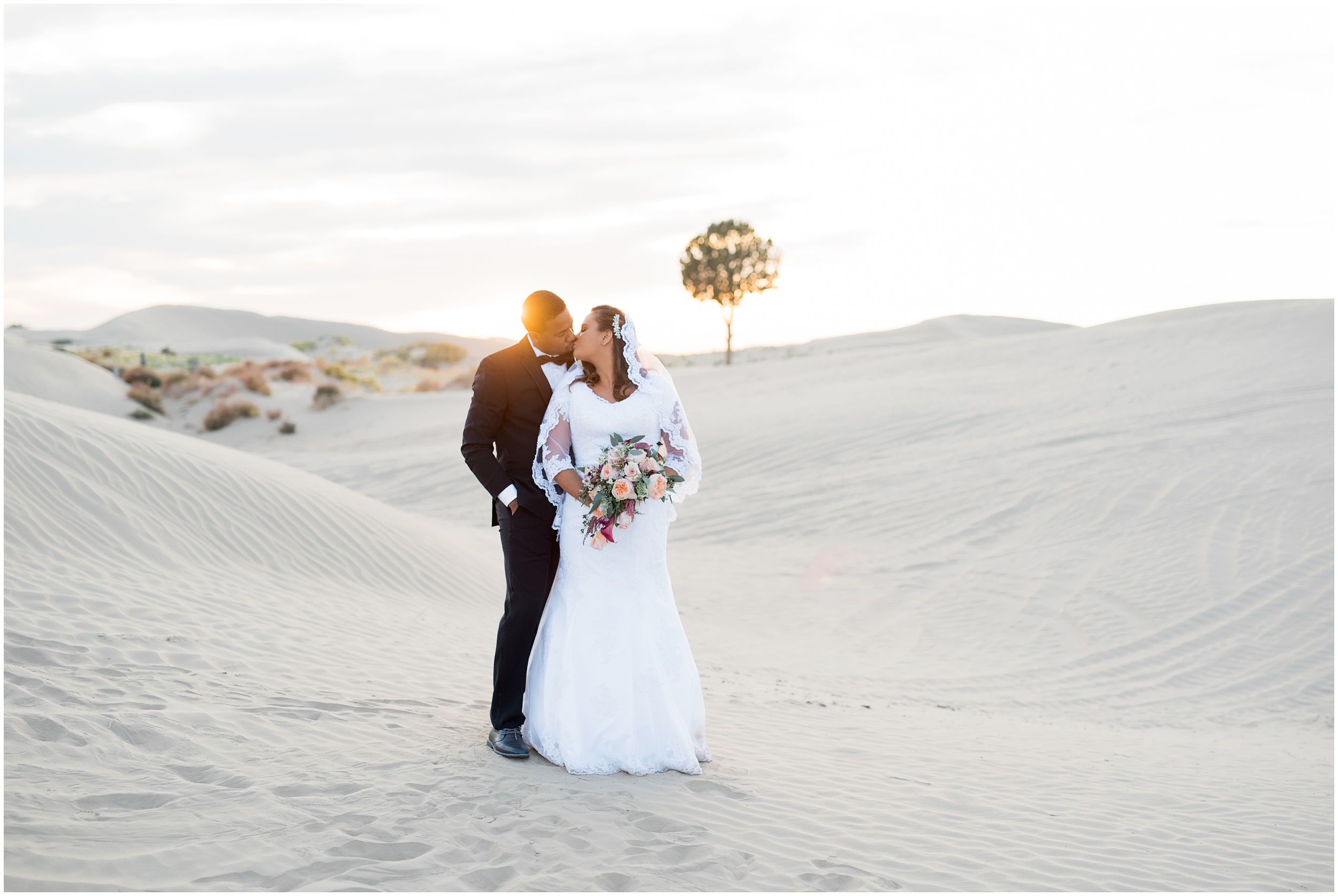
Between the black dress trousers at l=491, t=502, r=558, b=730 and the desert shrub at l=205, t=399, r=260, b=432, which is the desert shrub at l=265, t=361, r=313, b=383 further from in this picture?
the black dress trousers at l=491, t=502, r=558, b=730

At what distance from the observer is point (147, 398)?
89.2ft

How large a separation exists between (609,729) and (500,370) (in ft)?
5.68

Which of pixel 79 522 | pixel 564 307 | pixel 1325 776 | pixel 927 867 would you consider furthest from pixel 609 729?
pixel 79 522

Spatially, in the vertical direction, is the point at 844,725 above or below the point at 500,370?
below

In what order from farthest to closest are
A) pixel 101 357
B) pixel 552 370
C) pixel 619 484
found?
pixel 101 357 → pixel 552 370 → pixel 619 484

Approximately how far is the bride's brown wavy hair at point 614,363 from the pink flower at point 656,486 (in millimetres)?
458

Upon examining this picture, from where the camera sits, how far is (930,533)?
11773 mm

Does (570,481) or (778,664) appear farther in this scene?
(778,664)

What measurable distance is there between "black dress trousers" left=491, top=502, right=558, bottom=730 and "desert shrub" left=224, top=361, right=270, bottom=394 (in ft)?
89.3

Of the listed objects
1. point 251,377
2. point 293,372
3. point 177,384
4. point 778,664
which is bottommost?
point 778,664

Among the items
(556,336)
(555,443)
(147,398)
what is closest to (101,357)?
(147,398)

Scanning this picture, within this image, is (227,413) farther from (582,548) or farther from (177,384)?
(582,548)

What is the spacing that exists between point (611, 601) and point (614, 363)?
1101 mm

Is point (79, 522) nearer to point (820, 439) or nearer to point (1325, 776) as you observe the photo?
point (1325, 776)
